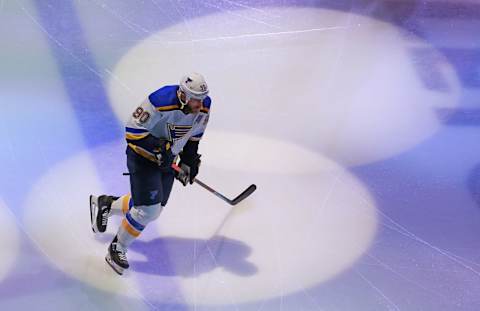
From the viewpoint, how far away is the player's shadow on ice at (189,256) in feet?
12.7

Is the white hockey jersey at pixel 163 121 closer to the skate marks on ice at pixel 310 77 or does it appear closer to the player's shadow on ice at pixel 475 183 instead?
the skate marks on ice at pixel 310 77

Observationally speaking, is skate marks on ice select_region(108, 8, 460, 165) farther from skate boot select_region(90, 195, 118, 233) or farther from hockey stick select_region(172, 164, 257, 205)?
skate boot select_region(90, 195, 118, 233)

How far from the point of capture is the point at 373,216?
431cm

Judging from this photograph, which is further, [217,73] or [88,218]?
[217,73]

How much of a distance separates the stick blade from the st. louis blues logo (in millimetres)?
804

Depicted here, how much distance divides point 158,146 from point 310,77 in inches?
83.9

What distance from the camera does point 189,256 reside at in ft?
13.0

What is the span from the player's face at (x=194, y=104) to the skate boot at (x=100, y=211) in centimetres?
86

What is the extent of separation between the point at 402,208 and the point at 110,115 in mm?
1941

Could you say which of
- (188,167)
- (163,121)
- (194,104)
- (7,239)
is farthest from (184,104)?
(7,239)

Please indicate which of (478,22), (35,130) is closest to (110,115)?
(35,130)

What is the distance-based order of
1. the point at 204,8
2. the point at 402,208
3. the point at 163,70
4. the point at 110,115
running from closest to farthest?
1. the point at 402,208
2. the point at 110,115
3. the point at 163,70
4. the point at 204,8

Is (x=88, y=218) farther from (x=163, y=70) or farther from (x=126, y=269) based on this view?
(x=163, y=70)

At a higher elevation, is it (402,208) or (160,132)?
(160,132)
